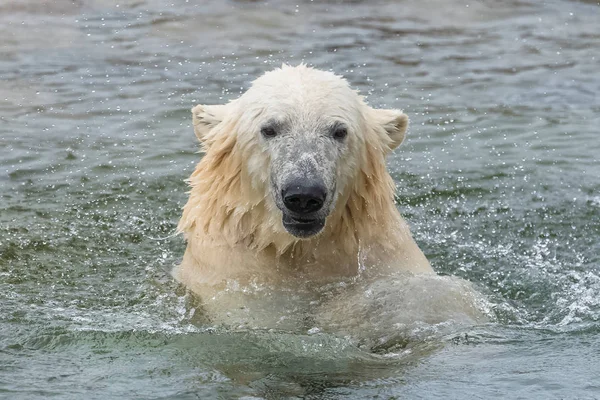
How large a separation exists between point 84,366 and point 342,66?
6982 millimetres

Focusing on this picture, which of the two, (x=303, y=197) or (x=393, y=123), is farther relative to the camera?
(x=393, y=123)

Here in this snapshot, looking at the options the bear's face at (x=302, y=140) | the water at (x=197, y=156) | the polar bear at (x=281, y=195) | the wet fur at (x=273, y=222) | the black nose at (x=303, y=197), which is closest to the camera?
the water at (x=197, y=156)

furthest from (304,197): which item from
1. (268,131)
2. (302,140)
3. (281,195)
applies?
(268,131)

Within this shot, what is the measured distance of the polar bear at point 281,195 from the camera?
16.5 feet

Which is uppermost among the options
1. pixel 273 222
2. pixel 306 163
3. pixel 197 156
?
pixel 306 163

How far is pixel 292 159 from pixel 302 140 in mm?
128

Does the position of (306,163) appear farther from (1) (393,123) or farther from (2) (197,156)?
(2) (197,156)

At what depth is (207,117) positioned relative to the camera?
5.59m

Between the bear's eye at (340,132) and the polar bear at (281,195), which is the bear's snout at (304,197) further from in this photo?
the bear's eye at (340,132)

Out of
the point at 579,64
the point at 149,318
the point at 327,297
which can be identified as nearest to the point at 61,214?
the point at 149,318

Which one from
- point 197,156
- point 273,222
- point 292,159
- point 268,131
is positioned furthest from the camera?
point 197,156

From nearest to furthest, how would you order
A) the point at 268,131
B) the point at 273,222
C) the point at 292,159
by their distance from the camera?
the point at 292,159
the point at 268,131
the point at 273,222

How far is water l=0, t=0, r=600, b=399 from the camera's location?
15.2 ft

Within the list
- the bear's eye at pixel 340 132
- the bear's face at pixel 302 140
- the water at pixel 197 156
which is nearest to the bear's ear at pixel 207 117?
the bear's face at pixel 302 140
